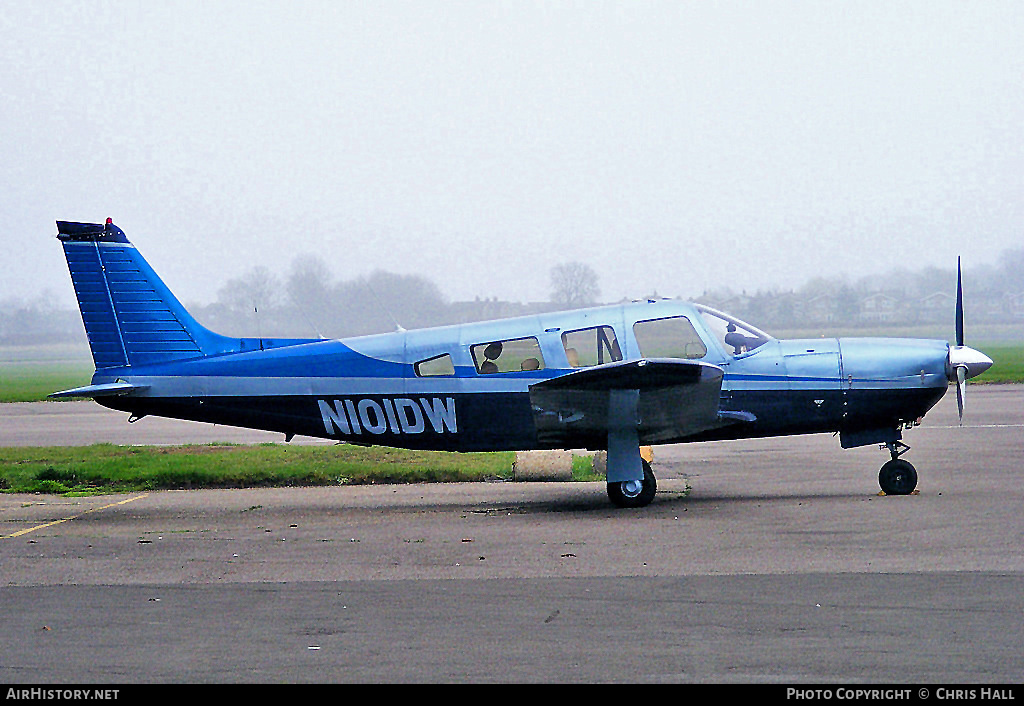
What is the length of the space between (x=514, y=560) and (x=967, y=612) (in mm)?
3810

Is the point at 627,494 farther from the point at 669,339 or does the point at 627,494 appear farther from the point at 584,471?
the point at 584,471

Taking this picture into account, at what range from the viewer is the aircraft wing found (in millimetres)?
11875

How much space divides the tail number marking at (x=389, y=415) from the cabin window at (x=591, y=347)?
1515 millimetres

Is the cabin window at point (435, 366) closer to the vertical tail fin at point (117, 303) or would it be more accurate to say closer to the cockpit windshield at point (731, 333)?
the vertical tail fin at point (117, 303)

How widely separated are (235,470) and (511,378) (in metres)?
5.91

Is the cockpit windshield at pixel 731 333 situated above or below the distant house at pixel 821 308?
above

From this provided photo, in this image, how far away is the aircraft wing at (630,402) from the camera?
1188 cm

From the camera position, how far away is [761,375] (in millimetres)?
12930

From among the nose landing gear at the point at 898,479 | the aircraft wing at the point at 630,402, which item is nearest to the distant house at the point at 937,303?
the nose landing gear at the point at 898,479

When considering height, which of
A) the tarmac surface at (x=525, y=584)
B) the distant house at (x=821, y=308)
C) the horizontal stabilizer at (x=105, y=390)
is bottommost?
the distant house at (x=821, y=308)

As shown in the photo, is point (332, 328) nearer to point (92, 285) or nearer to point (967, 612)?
point (92, 285)

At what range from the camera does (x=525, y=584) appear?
836 centimetres

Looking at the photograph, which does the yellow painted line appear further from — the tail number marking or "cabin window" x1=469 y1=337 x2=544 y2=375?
"cabin window" x1=469 y1=337 x2=544 y2=375
